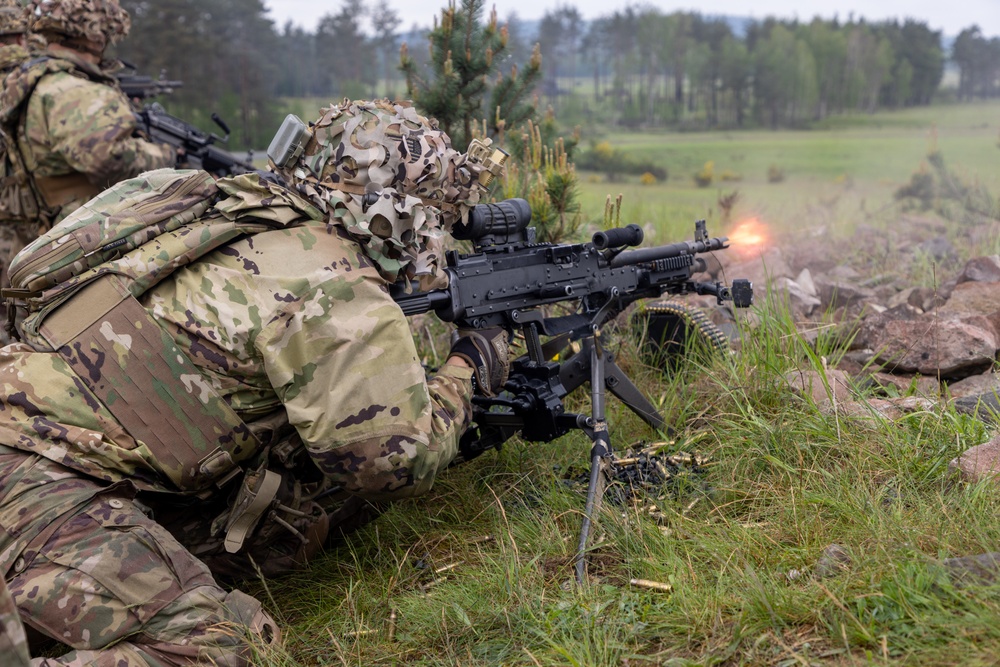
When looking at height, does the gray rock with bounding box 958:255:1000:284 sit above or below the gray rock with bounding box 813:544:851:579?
above

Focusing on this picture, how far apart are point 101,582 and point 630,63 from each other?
46.2ft

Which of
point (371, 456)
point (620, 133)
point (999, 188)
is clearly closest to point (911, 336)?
point (371, 456)

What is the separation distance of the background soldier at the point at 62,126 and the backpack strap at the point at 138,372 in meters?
3.03

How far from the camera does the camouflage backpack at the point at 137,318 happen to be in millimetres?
2623

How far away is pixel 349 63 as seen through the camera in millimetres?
13062

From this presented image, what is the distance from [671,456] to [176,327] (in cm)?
201

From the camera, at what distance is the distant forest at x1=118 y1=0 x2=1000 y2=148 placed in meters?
12.2

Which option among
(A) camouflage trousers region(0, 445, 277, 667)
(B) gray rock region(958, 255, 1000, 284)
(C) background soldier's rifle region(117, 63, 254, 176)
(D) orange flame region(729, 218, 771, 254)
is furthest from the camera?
(C) background soldier's rifle region(117, 63, 254, 176)

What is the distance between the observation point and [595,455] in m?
3.25

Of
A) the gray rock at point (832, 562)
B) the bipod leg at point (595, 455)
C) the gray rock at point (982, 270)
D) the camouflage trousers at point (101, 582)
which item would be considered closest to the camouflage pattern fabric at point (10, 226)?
the camouflage trousers at point (101, 582)

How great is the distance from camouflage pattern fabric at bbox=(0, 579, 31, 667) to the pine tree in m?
4.13

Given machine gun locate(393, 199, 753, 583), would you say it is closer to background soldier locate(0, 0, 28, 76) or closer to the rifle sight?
the rifle sight

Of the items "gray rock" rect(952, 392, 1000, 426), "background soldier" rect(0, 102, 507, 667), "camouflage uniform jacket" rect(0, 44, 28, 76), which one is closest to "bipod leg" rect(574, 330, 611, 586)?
"background soldier" rect(0, 102, 507, 667)

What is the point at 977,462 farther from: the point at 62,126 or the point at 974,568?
the point at 62,126
